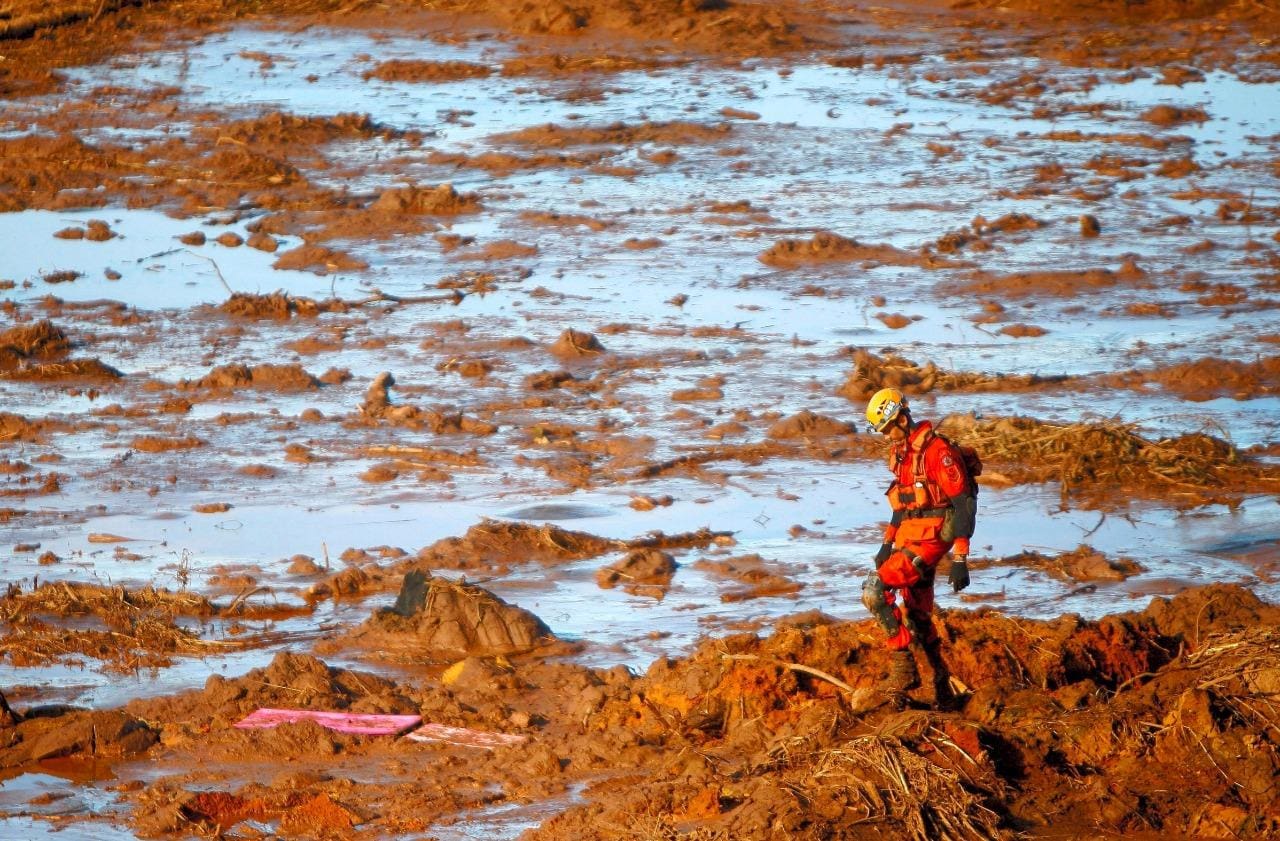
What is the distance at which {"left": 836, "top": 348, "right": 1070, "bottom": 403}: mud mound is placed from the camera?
12.0 metres

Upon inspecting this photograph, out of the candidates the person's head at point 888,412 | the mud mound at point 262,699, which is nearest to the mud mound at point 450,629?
the mud mound at point 262,699

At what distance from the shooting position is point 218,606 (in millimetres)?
9211

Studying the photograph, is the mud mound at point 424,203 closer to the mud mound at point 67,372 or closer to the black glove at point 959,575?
the mud mound at point 67,372

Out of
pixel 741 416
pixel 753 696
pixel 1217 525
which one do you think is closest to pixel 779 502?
pixel 741 416

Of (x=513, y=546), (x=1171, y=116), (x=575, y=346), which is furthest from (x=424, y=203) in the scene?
(x=1171, y=116)

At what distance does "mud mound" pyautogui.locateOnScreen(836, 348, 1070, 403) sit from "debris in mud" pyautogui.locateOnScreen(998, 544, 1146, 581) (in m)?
2.47

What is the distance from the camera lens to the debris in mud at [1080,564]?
9.30 metres

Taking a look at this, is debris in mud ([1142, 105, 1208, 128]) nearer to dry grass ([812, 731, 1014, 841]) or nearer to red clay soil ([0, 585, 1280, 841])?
red clay soil ([0, 585, 1280, 841])

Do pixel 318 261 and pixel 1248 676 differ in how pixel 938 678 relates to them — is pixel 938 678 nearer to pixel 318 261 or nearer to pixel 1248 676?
pixel 1248 676

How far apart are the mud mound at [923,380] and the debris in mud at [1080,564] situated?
2472 millimetres

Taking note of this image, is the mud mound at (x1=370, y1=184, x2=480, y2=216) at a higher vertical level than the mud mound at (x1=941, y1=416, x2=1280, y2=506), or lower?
higher

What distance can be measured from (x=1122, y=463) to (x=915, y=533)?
410cm

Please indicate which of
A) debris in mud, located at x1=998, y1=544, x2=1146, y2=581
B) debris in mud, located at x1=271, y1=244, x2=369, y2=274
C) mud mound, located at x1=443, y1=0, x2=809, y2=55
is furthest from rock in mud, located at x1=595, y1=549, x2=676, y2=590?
mud mound, located at x1=443, y1=0, x2=809, y2=55

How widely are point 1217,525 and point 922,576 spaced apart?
3.64 meters
